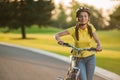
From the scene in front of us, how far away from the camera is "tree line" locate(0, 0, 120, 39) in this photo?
18.9 feet

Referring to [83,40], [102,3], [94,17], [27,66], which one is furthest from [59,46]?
[83,40]

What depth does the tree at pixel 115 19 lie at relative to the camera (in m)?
5.81

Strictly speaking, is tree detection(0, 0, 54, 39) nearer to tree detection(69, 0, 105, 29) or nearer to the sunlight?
the sunlight

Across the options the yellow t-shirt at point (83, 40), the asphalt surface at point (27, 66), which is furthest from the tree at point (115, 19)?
the yellow t-shirt at point (83, 40)

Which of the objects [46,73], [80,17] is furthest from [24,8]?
[80,17]

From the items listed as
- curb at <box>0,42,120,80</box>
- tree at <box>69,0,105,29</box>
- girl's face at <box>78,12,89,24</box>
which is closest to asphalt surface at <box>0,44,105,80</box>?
curb at <box>0,42,120,80</box>

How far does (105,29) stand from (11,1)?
5.03ft

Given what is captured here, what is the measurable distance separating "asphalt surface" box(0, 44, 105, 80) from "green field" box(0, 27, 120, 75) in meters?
0.15

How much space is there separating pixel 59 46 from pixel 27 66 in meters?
0.60

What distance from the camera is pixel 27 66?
19.5 ft

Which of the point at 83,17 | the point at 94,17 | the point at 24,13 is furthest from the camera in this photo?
the point at 24,13

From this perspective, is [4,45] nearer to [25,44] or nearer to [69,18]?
[25,44]

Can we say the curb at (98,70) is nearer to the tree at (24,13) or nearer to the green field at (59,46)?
the green field at (59,46)

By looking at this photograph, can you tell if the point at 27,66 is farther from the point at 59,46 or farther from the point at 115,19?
the point at 115,19
